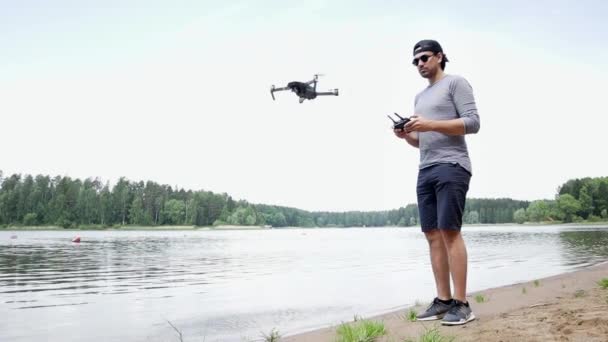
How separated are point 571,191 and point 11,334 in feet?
581

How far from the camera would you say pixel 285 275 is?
14.6 meters

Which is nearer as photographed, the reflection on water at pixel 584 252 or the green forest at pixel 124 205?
the reflection on water at pixel 584 252

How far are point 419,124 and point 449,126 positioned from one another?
0.85 feet

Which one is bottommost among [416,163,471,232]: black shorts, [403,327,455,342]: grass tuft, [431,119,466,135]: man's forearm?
[403,327,455,342]: grass tuft

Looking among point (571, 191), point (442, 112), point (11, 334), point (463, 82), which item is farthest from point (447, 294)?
point (571, 191)

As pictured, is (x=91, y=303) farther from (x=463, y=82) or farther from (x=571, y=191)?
(x=571, y=191)

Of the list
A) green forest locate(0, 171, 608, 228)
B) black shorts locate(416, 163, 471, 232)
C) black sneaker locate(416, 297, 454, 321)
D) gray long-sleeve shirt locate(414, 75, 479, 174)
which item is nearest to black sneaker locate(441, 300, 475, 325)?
black sneaker locate(416, 297, 454, 321)

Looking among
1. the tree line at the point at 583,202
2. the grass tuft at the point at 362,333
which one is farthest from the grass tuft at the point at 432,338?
the tree line at the point at 583,202

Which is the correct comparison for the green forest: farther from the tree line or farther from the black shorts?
the black shorts

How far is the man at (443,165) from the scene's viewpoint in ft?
13.5

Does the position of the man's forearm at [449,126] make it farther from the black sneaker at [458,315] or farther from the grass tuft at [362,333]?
the grass tuft at [362,333]

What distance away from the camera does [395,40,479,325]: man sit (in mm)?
4125

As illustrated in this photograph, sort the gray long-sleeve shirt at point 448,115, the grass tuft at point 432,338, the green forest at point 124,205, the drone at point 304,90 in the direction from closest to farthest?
the grass tuft at point 432,338, the gray long-sleeve shirt at point 448,115, the drone at point 304,90, the green forest at point 124,205

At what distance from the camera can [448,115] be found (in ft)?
14.5
